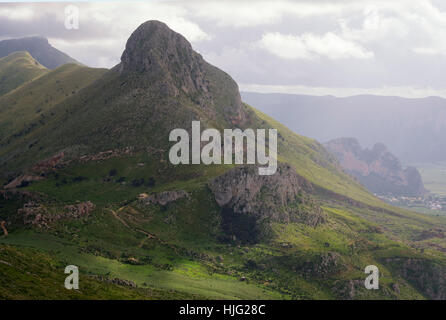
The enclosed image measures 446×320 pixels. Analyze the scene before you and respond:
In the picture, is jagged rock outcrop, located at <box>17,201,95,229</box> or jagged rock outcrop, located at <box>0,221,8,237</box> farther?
jagged rock outcrop, located at <box>17,201,95,229</box>

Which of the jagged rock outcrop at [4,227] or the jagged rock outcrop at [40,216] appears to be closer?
the jagged rock outcrop at [4,227]

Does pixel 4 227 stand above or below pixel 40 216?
below

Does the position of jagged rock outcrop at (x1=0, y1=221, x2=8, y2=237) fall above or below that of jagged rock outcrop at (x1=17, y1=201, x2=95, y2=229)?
below

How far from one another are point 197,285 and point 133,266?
30246 millimetres

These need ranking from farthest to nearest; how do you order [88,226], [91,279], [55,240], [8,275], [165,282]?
A: 1. [88,226]
2. [55,240]
3. [165,282]
4. [91,279]
5. [8,275]

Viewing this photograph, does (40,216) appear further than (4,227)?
Yes

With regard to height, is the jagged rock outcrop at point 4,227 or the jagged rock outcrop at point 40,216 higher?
the jagged rock outcrop at point 40,216

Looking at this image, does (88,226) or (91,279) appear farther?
(88,226)
